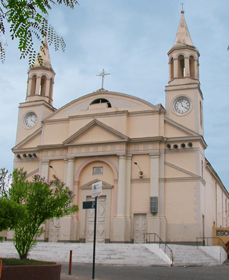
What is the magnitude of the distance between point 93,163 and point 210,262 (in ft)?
45.0

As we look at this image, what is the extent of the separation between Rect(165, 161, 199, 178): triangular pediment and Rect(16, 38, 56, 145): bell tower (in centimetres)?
1352

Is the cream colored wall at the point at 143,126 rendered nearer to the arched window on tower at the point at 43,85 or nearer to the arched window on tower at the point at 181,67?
the arched window on tower at the point at 181,67

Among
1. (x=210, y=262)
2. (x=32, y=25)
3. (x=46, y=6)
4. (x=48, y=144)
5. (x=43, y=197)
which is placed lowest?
(x=210, y=262)

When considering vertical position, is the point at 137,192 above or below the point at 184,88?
below

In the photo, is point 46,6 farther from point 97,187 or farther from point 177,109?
point 177,109

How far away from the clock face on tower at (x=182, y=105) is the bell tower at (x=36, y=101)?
42.2ft

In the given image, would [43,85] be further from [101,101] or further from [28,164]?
[28,164]

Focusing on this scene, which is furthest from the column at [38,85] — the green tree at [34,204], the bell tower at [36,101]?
the green tree at [34,204]

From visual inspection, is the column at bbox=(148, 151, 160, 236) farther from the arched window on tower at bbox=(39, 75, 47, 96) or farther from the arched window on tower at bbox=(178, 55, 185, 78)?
the arched window on tower at bbox=(39, 75, 47, 96)

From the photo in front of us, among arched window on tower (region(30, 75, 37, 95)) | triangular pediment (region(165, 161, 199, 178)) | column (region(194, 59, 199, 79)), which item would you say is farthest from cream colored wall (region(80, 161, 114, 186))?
column (region(194, 59, 199, 79))

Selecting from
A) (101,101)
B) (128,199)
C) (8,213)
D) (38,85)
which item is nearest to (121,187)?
(128,199)

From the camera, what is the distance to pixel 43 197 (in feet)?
51.8

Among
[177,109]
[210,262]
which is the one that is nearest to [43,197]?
[210,262]

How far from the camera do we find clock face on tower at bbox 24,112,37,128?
38812 millimetres
